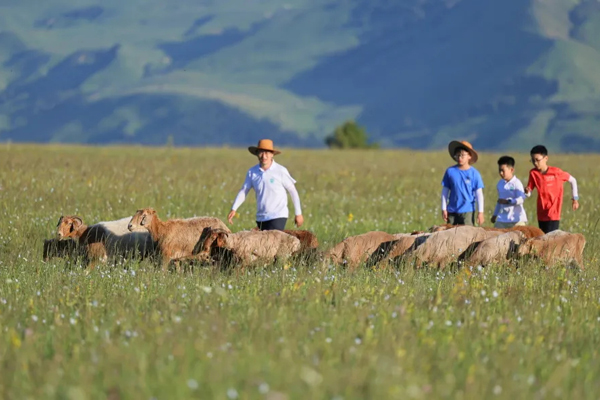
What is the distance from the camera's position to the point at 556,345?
7305 millimetres

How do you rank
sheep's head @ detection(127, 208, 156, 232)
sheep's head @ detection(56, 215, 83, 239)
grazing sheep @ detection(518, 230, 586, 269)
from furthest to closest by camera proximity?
sheep's head @ detection(56, 215, 83, 239)
sheep's head @ detection(127, 208, 156, 232)
grazing sheep @ detection(518, 230, 586, 269)

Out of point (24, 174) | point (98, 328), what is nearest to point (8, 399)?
point (98, 328)

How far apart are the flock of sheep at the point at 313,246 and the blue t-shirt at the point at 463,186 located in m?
1.54

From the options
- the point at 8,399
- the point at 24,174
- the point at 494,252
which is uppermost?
the point at 24,174

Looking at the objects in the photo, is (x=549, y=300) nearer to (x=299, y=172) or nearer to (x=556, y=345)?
(x=556, y=345)

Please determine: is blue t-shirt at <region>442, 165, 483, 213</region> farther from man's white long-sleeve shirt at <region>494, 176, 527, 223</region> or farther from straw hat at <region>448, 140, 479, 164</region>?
man's white long-sleeve shirt at <region>494, 176, 527, 223</region>

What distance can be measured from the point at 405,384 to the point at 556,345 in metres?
2.12

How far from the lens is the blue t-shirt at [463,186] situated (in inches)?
564

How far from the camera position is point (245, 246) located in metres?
12.0

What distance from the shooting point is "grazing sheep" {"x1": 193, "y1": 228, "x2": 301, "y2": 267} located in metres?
12.0

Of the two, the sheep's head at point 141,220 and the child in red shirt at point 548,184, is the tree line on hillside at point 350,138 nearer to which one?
the child in red shirt at point 548,184

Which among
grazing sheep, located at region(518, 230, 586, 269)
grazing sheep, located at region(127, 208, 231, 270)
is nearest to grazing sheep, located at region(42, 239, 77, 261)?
grazing sheep, located at region(127, 208, 231, 270)

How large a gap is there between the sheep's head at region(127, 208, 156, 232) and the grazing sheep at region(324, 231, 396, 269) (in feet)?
8.20

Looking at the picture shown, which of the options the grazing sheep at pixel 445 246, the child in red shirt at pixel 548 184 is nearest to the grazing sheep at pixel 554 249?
the grazing sheep at pixel 445 246
